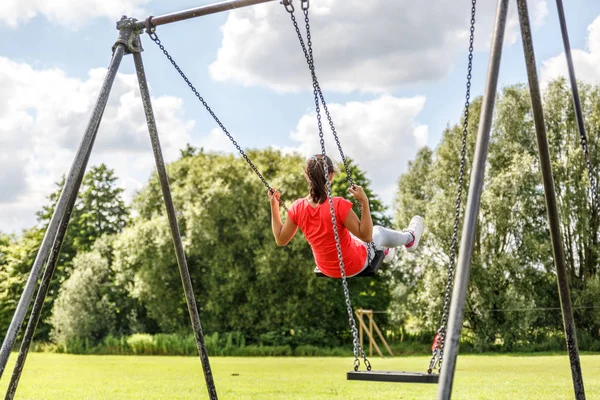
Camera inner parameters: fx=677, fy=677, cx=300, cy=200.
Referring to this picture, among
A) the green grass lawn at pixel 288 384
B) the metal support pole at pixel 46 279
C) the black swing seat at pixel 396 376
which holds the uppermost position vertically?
the metal support pole at pixel 46 279

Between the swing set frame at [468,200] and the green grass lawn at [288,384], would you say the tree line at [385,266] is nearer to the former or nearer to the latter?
the green grass lawn at [288,384]

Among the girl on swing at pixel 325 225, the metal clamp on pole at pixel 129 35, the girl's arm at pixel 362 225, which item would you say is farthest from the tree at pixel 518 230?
the metal clamp on pole at pixel 129 35

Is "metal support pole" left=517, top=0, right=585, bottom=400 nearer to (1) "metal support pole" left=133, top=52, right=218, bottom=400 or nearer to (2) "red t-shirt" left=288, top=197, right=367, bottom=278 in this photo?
(2) "red t-shirt" left=288, top=197, right=367, bottom=278

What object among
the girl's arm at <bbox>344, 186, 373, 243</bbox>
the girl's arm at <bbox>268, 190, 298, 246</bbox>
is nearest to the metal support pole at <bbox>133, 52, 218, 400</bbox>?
the girl's arm at <bbox>268, 190, 298, 246</bbox>

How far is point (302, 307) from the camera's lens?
2806 cm

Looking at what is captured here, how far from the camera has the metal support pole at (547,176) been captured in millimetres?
4102

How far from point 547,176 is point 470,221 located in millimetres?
1530

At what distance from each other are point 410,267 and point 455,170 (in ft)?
15.3

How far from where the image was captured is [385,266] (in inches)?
1191

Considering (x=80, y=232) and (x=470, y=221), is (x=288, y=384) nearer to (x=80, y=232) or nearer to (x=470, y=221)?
(x=470, y=221)

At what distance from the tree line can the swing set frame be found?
2144 cm

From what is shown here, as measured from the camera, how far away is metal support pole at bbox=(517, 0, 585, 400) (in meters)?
4.10

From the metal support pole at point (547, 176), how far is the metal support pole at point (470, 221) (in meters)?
0.52

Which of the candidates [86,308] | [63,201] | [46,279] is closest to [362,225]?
[63,201]
